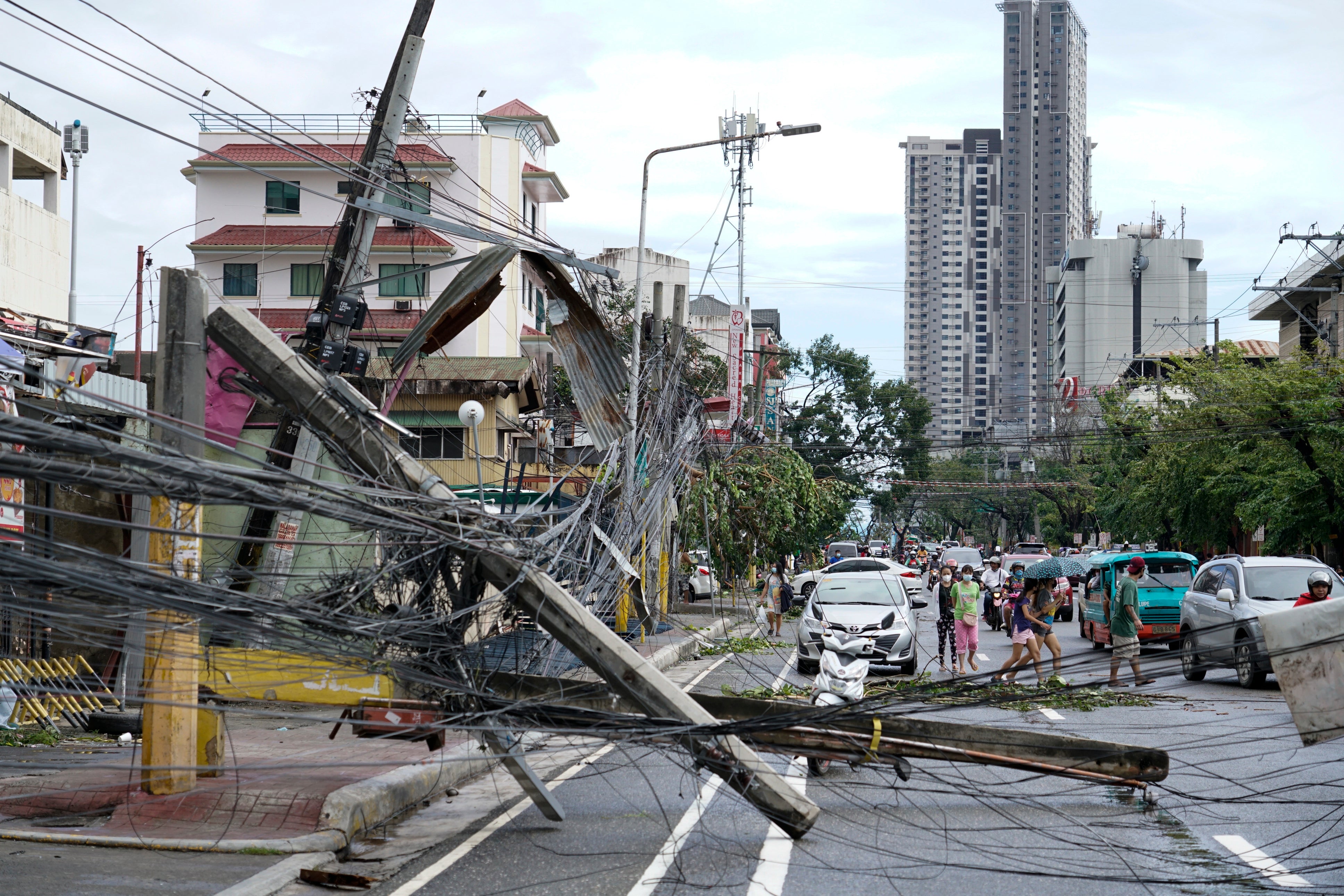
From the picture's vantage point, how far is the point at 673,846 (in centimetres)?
759

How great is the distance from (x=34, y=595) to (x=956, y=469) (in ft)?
331

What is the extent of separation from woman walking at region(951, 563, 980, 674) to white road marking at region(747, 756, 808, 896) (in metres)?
9.91

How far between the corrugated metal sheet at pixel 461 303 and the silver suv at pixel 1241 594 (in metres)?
9.97

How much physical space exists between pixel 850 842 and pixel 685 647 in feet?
46.8

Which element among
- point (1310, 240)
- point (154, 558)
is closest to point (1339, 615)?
point (154, 558)

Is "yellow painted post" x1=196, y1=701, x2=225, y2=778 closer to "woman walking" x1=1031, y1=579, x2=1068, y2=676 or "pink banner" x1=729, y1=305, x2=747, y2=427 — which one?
"woman walking" x1=1031, y1=579, x2=1068, y2=676

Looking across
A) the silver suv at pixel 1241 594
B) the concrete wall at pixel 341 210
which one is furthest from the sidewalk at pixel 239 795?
the concrete wall at pixel 341 210

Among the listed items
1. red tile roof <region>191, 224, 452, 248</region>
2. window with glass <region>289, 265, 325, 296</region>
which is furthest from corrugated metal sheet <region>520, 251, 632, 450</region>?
window with glass <region>289, 265, 325, 296</region>

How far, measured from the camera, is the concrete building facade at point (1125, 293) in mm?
121125

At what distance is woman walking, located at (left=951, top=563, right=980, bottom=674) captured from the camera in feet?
58.7

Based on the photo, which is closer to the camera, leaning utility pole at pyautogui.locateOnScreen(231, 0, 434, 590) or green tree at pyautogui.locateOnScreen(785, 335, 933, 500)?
leaning utility pole at pyautogui.locateOnScreen(231, 0, 434, 590)

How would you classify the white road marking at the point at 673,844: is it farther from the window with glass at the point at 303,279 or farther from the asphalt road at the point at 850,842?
the window with glass at the point at 303,279

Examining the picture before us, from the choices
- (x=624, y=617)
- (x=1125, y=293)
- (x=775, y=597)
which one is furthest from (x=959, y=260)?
(x=624, y=617)

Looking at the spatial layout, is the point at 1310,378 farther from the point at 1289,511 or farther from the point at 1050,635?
the point at 1050,635
